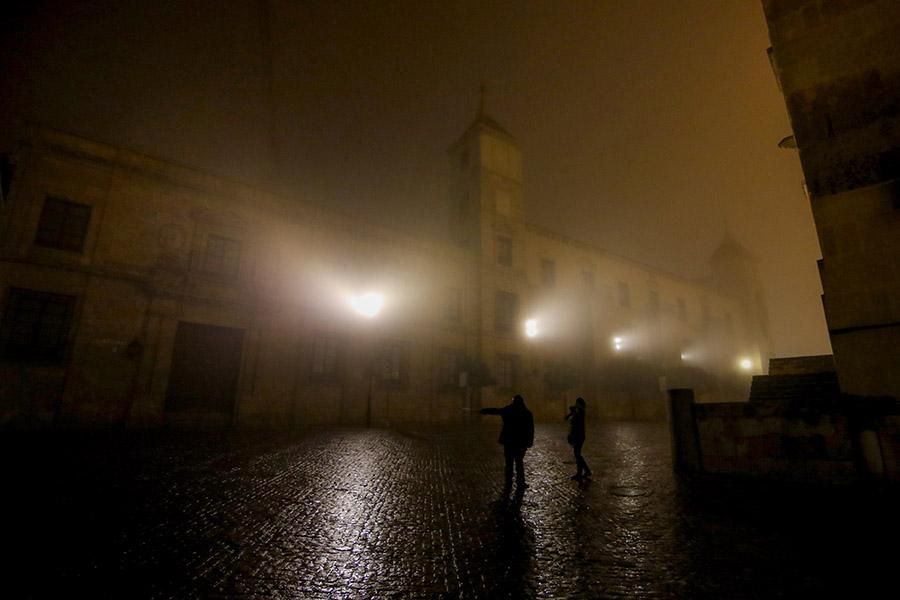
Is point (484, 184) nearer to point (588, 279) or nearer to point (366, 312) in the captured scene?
point (588, 279)

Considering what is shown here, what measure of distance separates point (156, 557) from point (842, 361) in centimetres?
999

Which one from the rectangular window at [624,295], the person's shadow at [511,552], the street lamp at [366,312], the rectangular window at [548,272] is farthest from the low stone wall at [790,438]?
the rectangular window at [624,295]

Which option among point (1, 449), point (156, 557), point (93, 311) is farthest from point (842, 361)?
point (93, 311)

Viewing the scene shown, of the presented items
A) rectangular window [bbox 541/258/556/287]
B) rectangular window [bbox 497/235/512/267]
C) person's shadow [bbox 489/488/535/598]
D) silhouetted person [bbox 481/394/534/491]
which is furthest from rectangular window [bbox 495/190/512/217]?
person's shadow [bbox 489/488/535/598]

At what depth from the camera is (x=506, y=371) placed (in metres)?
25.2

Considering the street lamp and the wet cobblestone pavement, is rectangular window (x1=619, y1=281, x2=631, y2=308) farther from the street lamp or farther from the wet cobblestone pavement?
the wet cobblestone pavement

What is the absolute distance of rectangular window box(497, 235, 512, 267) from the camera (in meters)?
27.3

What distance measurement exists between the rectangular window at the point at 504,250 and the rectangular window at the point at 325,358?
497 inches

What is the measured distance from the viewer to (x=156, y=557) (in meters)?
3.40

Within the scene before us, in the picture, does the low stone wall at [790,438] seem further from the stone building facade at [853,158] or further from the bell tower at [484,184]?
the bell tower at [484,184]

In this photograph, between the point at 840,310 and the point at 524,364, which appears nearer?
the point at 840,310

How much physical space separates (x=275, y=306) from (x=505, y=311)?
14218 mm

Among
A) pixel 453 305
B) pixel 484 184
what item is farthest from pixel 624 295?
pixel 453 305

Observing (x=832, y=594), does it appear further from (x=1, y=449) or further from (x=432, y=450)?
(x=1, y=449)
